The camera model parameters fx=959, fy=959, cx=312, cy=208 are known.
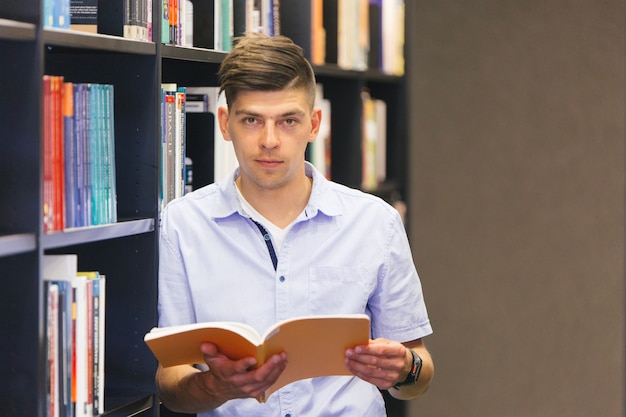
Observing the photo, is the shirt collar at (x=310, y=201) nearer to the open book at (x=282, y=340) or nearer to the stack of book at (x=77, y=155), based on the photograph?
the stack of book at (x=77, y=155)

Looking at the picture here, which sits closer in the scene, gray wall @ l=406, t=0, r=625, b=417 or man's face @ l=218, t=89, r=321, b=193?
man's face @ l=218, t=89, r=321, b=193

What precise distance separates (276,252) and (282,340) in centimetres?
37

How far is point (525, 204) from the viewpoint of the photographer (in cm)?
337

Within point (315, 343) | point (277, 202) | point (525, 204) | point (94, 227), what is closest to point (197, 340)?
point (315, 343)

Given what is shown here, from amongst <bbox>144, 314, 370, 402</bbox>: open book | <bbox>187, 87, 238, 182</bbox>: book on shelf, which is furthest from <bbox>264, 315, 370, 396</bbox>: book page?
<bbox>187, 87, 238, 182</bbox>: book on shelf

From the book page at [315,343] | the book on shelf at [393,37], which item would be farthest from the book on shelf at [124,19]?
the book on shelf at [393,37]

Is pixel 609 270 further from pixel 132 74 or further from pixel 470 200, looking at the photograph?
pixel 132 74

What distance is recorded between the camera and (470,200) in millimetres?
3492

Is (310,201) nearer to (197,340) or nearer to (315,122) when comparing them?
(315,122)

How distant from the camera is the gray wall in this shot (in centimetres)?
324

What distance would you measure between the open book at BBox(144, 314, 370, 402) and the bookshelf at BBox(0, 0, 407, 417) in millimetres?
222

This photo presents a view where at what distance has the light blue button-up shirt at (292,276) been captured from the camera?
1954 mm

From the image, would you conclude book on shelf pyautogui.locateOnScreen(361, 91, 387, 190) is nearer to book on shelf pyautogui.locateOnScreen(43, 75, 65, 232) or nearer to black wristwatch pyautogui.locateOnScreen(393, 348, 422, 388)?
black wristwatch pyautogui.locateOnScreen(393, 348, 422, 388)

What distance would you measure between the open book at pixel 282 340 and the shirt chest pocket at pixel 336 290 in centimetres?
22
